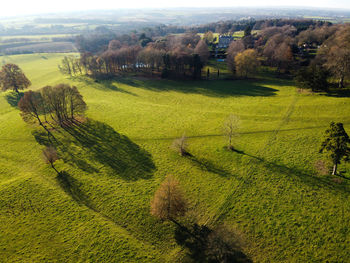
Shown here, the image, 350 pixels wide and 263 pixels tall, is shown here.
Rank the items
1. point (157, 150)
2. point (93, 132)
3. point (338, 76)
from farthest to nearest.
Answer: point (338, 76), point (93, 132), point (157, 150)

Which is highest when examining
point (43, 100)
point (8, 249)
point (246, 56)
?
point (246, 56)

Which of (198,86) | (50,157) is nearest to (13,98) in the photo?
(50,157)

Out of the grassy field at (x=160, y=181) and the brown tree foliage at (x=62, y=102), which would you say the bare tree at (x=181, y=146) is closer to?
the grassy field at (x=160, y=181)

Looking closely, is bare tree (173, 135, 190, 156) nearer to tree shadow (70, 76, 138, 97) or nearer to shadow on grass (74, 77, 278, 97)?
shadow on grass (74, 77, 278, 97)

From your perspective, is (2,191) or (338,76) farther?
(338,76)

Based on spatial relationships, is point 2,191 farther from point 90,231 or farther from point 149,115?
point 149,115

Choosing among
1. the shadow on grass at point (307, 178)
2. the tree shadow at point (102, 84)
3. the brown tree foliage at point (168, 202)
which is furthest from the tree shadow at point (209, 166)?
the tree shadow at point (102, 84)

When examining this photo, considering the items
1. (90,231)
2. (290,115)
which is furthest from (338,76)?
(90,231)
